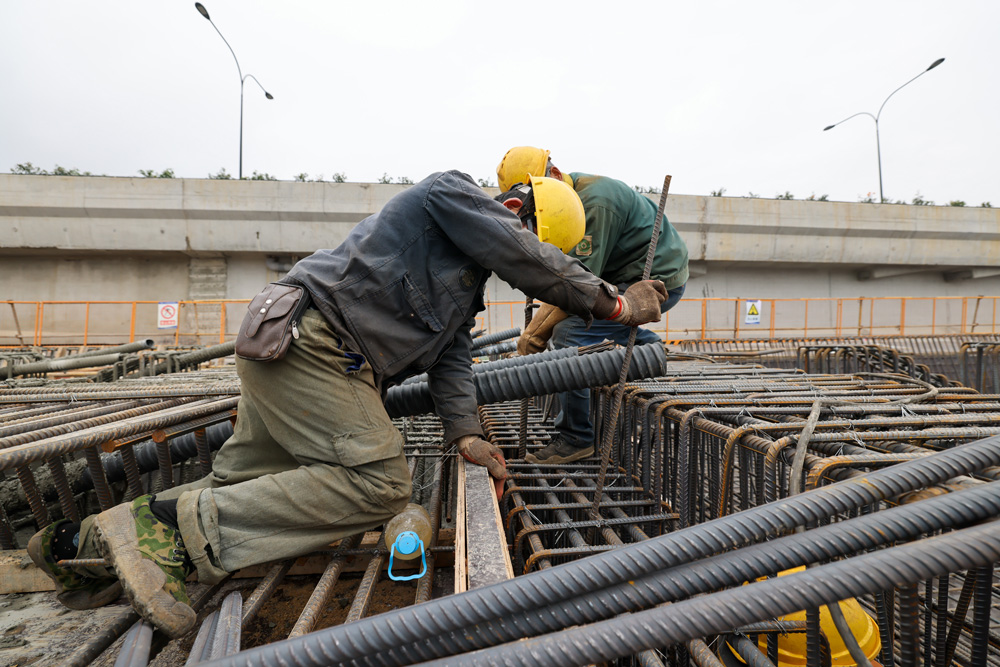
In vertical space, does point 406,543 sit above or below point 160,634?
above

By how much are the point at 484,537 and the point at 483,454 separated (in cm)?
57

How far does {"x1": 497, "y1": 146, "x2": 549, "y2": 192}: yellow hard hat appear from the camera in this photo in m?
2.50

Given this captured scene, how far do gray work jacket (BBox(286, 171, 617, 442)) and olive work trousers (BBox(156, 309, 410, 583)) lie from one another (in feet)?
0.31

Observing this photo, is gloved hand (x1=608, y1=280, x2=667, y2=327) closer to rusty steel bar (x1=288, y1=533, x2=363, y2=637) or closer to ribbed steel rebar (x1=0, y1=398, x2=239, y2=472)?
rusty steel bar (x1=288, y1=533, x2=363, y2=637)

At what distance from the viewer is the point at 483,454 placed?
182cm

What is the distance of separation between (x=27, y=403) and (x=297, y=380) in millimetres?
1917

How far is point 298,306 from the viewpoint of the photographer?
1475 mm

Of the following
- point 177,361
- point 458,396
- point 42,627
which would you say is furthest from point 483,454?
point 177,361

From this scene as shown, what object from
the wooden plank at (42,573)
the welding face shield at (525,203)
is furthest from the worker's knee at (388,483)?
the welding face shield at (525,203)

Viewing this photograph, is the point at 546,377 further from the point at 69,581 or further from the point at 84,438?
the point at 69,581

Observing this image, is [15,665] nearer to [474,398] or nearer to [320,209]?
[474,398]

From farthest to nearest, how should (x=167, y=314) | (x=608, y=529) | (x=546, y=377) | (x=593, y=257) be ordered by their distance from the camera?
(x=167, y=314), (x=593, y=257), (x=546, y=377), (x=608, y=529)

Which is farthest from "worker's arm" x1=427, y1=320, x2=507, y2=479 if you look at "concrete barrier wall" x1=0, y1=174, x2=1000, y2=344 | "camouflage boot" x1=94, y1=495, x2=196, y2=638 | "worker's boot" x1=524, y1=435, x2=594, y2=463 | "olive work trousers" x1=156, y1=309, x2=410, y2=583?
"concrete barrier wall" x1=0, y1=174, x2=1000, y2=344

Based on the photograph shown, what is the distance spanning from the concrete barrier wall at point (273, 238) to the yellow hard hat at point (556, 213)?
39.7 feet
